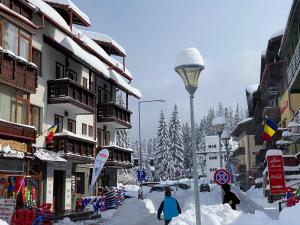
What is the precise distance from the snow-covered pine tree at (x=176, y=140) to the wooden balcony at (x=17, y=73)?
72328 mm

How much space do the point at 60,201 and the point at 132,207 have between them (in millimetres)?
5513

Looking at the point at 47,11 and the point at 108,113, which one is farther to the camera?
the point at 108,113

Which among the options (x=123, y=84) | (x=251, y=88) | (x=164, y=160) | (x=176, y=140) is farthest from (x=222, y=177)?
(x=176, y=140)

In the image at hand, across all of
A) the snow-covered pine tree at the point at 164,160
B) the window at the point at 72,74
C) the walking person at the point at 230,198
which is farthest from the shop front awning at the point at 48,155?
the snow-covered pine tree at the point at 164,160

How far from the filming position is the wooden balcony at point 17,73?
19420mm

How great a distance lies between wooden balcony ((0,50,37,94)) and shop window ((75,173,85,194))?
35.0ft

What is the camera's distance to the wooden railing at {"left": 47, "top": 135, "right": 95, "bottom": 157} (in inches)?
992

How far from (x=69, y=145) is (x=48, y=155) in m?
1.83

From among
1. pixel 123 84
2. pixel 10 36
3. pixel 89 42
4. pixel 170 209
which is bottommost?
pixel 170 209

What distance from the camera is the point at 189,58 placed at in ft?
26.5

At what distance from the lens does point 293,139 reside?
29781 millimetres

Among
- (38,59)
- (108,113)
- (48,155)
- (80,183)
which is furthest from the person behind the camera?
(108,113)

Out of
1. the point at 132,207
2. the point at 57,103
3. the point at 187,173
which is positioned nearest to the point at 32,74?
the point at 57,103

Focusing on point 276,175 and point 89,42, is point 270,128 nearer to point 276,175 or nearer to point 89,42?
point 276,175
